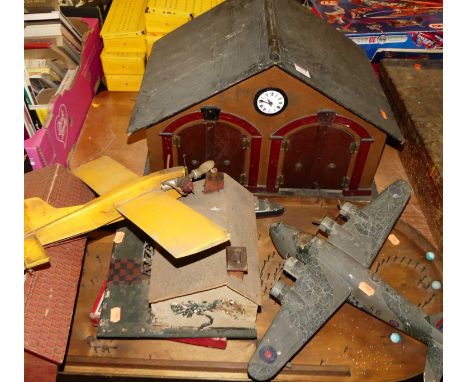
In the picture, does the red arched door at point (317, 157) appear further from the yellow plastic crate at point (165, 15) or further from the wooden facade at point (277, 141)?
the yellow plastic crate at point (165, 15)

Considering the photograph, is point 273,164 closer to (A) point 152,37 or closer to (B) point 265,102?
(B) point 265,102

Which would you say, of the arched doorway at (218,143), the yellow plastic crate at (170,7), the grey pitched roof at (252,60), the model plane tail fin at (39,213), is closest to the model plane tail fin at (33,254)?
the model plane tail fin at (39,213)

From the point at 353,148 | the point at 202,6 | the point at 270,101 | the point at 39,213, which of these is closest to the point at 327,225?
the point at 353,148

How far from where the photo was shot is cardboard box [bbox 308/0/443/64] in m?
11.7

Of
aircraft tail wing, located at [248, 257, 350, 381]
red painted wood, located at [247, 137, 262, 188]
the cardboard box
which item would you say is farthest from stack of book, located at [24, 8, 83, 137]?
the cardboard box

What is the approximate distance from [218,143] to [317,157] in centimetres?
203

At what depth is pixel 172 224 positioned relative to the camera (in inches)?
266

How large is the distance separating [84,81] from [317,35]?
5717 millimetres

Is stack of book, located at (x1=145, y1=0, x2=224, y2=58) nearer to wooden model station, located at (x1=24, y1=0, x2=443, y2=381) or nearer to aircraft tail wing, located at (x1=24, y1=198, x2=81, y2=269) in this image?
wooden model station, located at (x1=24, y1=0, x2=443, y2=381)

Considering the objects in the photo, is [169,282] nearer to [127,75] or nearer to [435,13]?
[127,75]

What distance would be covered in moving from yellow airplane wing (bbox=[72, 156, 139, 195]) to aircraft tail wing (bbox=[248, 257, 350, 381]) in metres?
3.29

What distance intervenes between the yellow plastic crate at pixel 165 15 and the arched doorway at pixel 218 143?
380cm

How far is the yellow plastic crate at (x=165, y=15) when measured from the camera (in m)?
11.3

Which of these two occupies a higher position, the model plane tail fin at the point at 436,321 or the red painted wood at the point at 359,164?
the red painted wood at the point at 359,164
